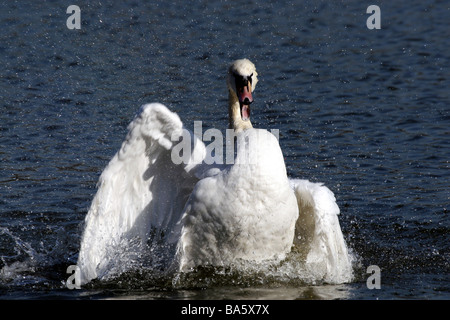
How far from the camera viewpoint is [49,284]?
839 cm

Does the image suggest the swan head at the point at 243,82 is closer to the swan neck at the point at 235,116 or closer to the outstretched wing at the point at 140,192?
the swan neck at the point at 235,116

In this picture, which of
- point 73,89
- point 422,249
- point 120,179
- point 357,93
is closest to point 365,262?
point 422,249

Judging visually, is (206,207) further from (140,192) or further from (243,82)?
(243,82)

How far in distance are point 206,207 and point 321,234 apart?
1.31 metres

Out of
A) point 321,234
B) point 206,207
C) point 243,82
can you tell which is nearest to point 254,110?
point 243,82

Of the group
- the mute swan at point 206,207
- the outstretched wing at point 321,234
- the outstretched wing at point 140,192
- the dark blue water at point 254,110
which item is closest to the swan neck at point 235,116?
the mute swan at point 206,207

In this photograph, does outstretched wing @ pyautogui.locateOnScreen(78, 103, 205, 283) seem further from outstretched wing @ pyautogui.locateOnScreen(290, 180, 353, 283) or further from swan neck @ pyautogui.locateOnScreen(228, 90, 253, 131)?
outstretched wing @ pyautogui.locateOnScreen(290, 180, 353, 283)

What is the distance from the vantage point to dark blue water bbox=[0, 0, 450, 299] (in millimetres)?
8844

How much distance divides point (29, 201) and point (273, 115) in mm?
4625

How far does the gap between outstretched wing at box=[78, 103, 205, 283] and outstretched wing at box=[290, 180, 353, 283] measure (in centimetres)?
121

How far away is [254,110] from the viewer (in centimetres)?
1348

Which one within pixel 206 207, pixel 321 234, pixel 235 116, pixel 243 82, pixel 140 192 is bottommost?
pixel 321 234

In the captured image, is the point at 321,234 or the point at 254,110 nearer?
the point at 321,234

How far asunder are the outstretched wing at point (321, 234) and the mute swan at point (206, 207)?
1 cm
